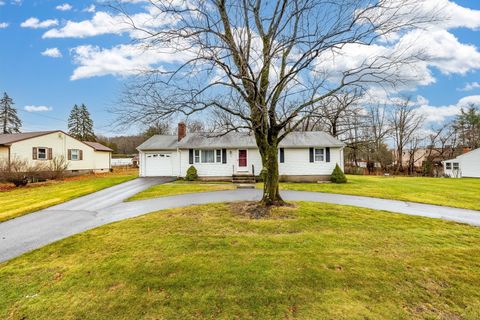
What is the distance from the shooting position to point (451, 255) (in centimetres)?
493

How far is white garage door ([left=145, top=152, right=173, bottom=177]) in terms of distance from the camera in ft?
67.5

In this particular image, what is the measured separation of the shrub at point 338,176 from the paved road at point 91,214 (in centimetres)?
608

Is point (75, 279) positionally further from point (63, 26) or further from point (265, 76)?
point (63, 26)

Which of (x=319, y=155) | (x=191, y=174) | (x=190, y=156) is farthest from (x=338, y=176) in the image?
(x=190, y=156)

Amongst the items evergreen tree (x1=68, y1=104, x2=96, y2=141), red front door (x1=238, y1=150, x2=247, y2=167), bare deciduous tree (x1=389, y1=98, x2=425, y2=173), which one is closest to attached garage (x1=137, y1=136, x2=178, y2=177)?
red front door (x1=238, y1=150, x2=247, y2=167)

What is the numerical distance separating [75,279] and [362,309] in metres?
4.57

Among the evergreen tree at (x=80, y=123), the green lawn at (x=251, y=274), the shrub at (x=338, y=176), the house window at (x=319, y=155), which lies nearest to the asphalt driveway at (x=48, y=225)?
the green lawn at (x=251, y=274)

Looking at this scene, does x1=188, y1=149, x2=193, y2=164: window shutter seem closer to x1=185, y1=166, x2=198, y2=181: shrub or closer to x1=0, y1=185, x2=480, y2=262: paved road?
x1=185, y1=166, x2=198, y2=181: shrub

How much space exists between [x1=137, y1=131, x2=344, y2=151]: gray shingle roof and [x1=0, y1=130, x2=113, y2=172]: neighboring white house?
33.7ft

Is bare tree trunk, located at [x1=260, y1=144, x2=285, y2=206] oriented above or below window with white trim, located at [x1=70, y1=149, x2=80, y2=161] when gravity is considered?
below

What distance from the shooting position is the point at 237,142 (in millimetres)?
19578

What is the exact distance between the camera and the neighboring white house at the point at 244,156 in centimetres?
1877

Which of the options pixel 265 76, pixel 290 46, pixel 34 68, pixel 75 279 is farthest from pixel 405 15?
pixel 34 68

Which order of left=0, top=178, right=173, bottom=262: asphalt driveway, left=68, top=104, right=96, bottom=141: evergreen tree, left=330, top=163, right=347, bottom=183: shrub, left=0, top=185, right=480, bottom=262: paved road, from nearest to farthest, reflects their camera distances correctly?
left=0, top=178, right=173, bottom=262: asphalt driveway < left=0, top=185, right=480, bottom=262: paved road < left=330, top=163, right=347, bottom=183: shrub < left=68, top=104, right=96, bottom=141: evergreen tree
